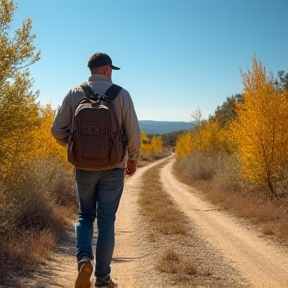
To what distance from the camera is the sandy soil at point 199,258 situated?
6453mm

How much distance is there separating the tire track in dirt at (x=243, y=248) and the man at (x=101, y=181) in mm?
3054

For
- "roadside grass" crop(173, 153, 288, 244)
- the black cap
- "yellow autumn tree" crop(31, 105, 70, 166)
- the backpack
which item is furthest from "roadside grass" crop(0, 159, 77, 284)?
"roadside grass" crop(173, 153, 288, 244)

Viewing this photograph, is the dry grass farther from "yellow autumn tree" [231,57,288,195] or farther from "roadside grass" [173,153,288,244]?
"yellow autumn tree" [231,57,288,195]

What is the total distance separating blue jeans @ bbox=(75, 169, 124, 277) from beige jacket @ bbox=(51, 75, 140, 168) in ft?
0.60

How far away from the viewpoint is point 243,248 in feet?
30.6

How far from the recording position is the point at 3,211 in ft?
26.0

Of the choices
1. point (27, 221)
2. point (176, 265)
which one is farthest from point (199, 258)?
point (27, 221)

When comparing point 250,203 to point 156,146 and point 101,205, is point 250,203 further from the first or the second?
point 156,146

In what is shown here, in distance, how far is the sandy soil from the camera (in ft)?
21.2

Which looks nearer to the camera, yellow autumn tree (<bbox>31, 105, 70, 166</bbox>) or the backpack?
the backpack

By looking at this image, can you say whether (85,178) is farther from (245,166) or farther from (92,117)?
(245,166)

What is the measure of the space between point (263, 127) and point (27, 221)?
913 centimetres

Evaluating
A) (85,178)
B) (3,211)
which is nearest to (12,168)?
(3,211)

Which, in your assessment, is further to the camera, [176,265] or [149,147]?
[149,147]
